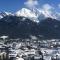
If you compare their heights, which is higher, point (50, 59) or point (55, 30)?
point (55, 30)

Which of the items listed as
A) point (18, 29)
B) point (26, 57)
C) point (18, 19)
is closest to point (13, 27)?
point (18, 29)

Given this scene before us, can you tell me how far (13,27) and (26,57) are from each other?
58704 millimetres

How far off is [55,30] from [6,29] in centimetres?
1275

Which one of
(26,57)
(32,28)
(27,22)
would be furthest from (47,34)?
(26,57)

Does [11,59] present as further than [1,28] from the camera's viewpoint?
No

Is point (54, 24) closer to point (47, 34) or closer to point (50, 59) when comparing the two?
point (47, 34)

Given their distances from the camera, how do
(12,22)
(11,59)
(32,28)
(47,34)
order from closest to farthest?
(11,59)
(47,34)
(32,28)
(12,22)

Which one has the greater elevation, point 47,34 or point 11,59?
point 47,34

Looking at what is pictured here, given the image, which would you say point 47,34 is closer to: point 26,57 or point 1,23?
point 1,23

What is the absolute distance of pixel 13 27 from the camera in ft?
319

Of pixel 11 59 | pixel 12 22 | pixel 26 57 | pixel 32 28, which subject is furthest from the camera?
pixel 12 22

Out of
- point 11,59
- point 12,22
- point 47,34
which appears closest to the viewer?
point 11,59

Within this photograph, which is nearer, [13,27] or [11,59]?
[11,59]

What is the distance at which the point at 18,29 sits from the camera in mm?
94688
